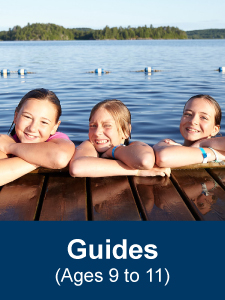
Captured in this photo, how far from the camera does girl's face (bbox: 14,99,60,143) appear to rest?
329 centimetres

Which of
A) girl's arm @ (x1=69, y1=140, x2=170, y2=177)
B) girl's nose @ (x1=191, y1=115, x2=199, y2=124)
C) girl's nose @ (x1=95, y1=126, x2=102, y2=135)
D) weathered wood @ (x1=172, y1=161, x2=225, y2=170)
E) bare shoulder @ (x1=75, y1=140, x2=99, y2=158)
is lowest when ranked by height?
weathered wood @ (x1=172, y1=161, x2=225, y2=170)

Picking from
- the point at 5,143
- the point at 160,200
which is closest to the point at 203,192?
the point at 160,200

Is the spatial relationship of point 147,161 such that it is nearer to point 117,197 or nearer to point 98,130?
point 117,197

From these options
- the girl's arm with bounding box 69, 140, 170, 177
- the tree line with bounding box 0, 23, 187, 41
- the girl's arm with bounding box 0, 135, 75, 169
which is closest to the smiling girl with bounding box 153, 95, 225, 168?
the girl's arm with bounding box 69, 140, 170, 177

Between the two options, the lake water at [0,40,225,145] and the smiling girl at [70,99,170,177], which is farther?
the lake water at [0,40,225,145]

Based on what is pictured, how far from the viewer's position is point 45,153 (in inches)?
122

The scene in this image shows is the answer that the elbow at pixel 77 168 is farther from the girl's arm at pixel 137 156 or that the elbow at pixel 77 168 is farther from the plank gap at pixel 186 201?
the plank gap at pixel 186 201

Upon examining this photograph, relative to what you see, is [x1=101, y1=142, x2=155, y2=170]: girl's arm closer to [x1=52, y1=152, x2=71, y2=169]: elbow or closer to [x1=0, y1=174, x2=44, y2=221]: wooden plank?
[x1=52, y1=152, x2=71, y2=169]: elbow

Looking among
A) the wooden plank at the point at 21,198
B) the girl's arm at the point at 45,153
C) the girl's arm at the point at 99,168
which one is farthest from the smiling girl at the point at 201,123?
the wooden plank at the point at 21,198

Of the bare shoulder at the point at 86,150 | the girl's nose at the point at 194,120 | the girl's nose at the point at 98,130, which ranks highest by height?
the girl's nose at the point at 194,120

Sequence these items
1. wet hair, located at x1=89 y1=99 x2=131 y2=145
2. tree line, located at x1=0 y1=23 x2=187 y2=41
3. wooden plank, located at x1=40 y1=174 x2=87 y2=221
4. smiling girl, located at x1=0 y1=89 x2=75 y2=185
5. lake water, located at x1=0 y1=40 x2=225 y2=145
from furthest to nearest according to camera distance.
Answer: tree line, located at x1=0 y1=23 x2=187 y2=41 < lake water, located at x1=0 y1=40 x2=225 y2=145 < wet hair, located at x1=89 y1=99 x2=131 y2=145 < smiling girl, located at x1=0 y1=89 x2=75 y2=185 < wooden plank, located at x1=40 y1=174 x2=87 y2=221

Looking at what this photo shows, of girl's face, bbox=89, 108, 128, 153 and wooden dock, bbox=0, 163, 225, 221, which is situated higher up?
girl's face, bbox=89, 108, 128, 153

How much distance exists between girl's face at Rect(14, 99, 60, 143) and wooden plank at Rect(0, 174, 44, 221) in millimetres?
342

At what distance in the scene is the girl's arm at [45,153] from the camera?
10.2 feet
